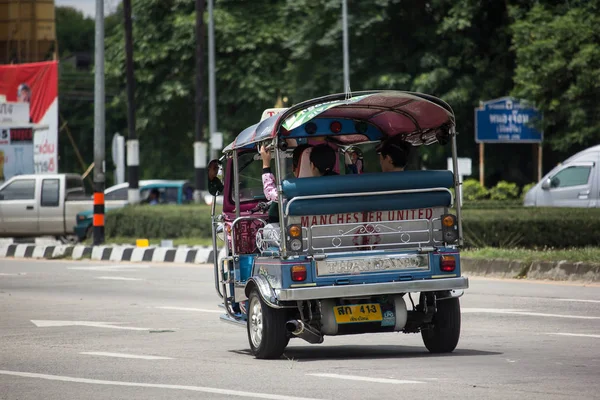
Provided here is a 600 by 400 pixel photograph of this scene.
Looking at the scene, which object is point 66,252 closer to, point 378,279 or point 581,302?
point 581,302

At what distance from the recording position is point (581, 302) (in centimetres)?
1575

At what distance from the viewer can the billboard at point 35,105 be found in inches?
1642

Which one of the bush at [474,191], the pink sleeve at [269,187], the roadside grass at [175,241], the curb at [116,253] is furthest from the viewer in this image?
the bush at [474,191]

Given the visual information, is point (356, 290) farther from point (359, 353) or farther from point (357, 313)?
point (359, 353)

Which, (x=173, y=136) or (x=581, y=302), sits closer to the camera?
(x=581, y=302)

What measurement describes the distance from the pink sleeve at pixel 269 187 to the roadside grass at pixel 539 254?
9038 mm

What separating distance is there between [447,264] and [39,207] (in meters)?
25.1

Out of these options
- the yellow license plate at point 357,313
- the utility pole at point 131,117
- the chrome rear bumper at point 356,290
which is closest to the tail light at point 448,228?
the chrome rear bumper at point 356,290

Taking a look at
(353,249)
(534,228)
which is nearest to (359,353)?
(353,249)

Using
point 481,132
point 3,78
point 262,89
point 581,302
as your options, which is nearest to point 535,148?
point 481,132

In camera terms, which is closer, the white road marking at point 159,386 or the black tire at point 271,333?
the white road marking at point 159,386

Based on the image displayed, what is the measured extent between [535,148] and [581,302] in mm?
27101

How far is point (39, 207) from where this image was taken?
34.7m

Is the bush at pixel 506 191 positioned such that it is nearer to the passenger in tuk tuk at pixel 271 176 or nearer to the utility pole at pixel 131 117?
the utility pole at pixel 131 117
